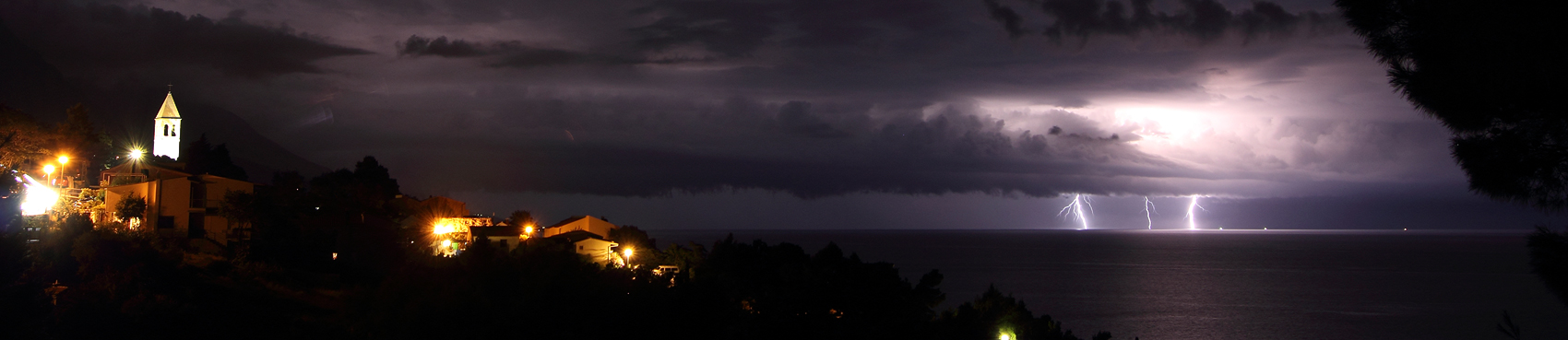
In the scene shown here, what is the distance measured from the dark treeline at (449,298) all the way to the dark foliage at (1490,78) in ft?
60.6

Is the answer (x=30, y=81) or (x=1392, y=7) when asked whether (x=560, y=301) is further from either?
(x=30, y=81)

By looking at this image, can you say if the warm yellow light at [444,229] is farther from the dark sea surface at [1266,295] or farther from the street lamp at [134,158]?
the dark sea surface at [1266,295]

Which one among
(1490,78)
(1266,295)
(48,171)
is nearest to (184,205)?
(48,171)

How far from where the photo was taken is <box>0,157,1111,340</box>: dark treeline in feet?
72.2

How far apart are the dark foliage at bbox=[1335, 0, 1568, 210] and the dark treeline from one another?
18.5m

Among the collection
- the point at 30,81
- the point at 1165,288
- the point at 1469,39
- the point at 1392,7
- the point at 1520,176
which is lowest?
the point at 1165,288

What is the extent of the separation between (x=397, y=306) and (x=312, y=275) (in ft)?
47.0

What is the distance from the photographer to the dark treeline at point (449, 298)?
22.0 metres

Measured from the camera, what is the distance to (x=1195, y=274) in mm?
109375

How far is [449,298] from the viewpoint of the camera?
877 inches

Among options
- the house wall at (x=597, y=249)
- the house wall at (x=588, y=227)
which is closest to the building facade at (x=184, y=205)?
the house wall at (x=597, y=249)

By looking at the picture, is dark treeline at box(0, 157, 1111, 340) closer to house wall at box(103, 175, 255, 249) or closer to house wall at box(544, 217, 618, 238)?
house wall at box(103, 175, 255, 249)

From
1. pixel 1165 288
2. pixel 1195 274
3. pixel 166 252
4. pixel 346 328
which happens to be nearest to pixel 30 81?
pixel 166 252

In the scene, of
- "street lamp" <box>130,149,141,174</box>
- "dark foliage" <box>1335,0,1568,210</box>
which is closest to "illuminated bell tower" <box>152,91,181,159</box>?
"street lamp" <box>130,149,141,174</box>
